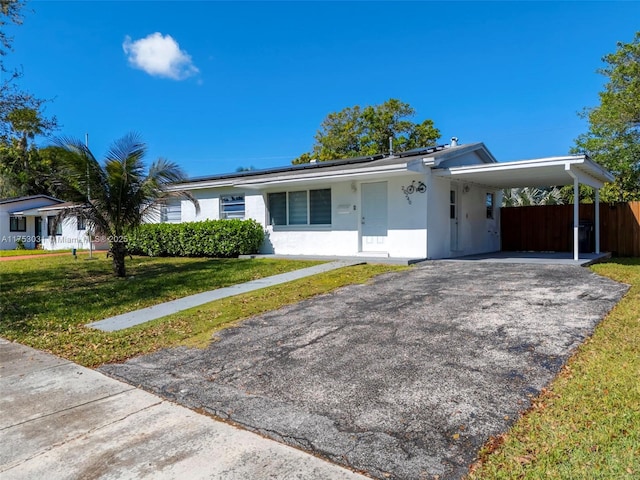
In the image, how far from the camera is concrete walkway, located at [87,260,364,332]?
6.55m

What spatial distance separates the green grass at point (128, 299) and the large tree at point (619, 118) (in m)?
15.8

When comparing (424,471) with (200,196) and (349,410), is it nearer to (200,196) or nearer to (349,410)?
(349,410)

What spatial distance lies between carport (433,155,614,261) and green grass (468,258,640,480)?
777 cm

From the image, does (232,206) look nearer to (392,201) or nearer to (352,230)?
(352,230)

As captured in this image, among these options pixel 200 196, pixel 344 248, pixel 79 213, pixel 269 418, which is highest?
pixel 200 196

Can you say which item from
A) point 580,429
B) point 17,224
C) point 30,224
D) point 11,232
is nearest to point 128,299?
point 580,429

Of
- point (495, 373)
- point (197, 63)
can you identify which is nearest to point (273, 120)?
point (197, 63)

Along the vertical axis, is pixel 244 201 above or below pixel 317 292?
above

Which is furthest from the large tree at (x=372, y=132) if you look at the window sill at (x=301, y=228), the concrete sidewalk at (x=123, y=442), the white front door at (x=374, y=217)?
the concrete sidewalk at (x=123, y=442)

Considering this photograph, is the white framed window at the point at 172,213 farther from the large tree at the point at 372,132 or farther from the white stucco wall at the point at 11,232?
the white stucco wall at the point at 11,232

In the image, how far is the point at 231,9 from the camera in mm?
12469

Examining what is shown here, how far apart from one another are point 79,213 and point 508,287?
10.3 m

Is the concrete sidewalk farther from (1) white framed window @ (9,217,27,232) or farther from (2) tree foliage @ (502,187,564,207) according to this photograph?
(1) white framed window @ (9,217,27,232)

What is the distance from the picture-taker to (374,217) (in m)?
12.9
